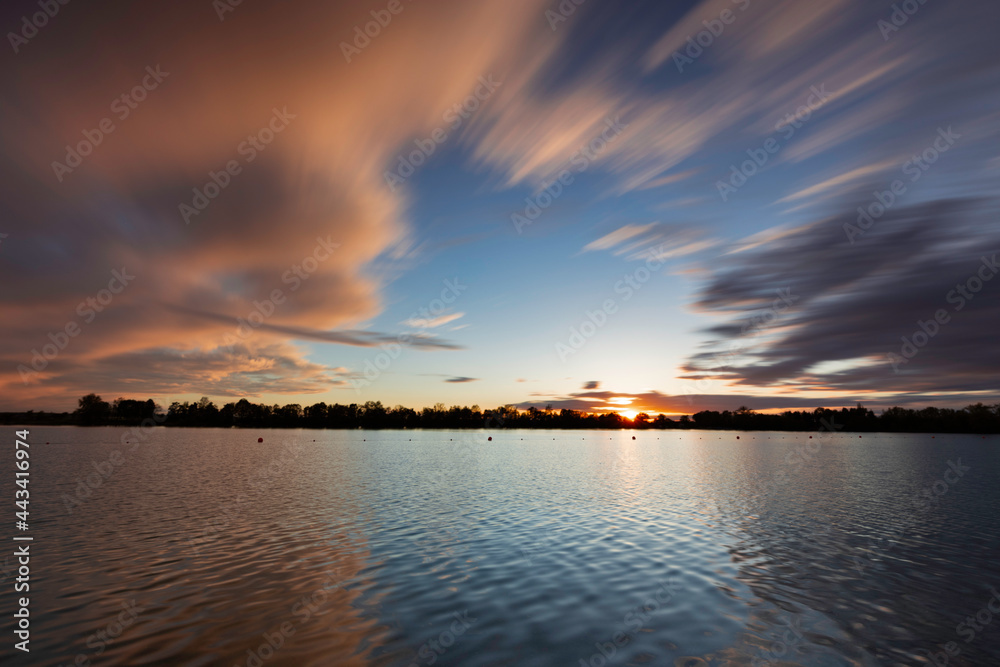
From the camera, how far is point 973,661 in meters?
13.0

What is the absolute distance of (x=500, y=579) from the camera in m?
19.2

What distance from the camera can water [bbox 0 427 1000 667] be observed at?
522 inches

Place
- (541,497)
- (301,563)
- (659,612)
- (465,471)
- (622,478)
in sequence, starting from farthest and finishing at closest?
(465,471)
(622,478)
(541,497)
(301,563)
(659,612)

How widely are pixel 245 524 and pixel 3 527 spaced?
12907mm

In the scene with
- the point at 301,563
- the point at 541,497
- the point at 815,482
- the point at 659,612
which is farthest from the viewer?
the point at 815,482

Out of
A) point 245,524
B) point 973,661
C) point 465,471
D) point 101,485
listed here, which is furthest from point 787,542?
point 101,485

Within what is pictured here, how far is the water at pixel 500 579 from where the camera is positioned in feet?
43.5

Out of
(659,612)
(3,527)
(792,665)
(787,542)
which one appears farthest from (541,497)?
(3,527)

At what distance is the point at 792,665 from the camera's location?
1239 cm

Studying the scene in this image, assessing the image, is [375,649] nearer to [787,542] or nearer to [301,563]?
[301,563]

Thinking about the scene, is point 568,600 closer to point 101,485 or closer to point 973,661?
point 973,661

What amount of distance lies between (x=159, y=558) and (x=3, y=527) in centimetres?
1357

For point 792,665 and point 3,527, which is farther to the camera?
point 3,527


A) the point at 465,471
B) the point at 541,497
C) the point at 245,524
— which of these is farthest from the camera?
the point at 465,471
